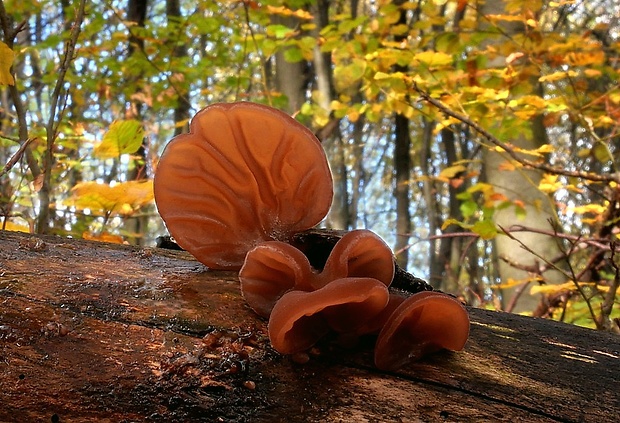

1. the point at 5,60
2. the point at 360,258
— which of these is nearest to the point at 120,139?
the point at 5,60

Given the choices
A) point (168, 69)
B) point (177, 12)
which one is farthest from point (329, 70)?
point (177, 12)

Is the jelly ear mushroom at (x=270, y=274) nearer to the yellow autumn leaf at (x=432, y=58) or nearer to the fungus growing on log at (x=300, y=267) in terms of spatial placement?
the fungus growing on log at (x=300, y=267)

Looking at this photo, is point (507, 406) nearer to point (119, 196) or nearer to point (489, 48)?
point (119, 196)

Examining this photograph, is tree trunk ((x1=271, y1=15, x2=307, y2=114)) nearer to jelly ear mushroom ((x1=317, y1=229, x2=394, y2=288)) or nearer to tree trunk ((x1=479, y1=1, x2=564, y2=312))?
tree trunk ((x1=479, y1=1, x2=564, y2=312))

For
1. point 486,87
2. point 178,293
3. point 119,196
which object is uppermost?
point 486,87

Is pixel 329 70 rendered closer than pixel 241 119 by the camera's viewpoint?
No

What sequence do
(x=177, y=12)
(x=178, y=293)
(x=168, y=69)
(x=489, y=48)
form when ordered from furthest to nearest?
(x=177, y=12)
(x=168, y=69)
(x=489, y=48)
(x=178, y=293)

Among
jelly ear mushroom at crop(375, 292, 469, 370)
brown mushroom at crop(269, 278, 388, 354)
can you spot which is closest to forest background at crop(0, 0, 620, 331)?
jelly ear mushroom at crop(375, 292, 469, 370)
